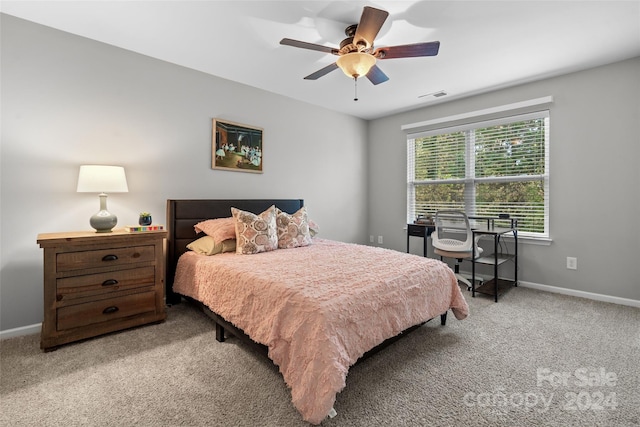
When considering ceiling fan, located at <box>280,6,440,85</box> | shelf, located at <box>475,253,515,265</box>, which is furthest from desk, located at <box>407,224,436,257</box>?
ceiling fan, located at <box>280,6,440,85</box>

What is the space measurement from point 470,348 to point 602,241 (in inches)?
88.7

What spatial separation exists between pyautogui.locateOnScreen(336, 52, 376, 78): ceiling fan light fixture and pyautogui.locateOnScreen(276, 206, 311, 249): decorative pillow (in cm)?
162

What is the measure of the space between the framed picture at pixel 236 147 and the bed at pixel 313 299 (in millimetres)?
708

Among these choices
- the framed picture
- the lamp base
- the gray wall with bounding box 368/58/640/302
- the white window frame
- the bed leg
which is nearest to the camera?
the bed leg

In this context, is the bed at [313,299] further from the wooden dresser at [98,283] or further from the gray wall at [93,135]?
the gray wall at [93,135]

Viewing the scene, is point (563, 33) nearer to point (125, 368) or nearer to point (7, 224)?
point (125, 368)

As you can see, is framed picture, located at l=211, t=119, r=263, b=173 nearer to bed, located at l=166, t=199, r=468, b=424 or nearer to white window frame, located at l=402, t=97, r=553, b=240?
bed, located at l=166, t=199, r=468, b=424

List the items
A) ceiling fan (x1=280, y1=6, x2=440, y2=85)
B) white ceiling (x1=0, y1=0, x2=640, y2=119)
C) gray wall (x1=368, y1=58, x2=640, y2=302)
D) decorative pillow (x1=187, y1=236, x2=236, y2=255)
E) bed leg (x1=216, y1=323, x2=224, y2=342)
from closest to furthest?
ceiling fan (x1=280, y1=6, x2=440, y2=85) < white ceiling (x1=0, y1=0, x2=640, y2=119) < bed leg (x1=216, y1=323, x2=224, y2=342) < decorative pillow (x1=187, y1=236, x2=236, y2=255) < gray wall (x1=368, y1=58, x2=640, y2=302)

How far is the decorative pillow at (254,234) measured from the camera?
9.15ft

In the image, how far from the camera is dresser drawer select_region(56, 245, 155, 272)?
2.14 meters

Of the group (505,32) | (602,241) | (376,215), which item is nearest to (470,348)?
(602,241)

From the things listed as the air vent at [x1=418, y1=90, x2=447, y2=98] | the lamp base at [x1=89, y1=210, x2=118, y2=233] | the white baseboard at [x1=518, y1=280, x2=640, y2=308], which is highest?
the air vent at [x1=418, y1=90, x2=447, y2=98]

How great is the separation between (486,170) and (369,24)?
2894 mm

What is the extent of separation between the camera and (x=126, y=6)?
216cm
